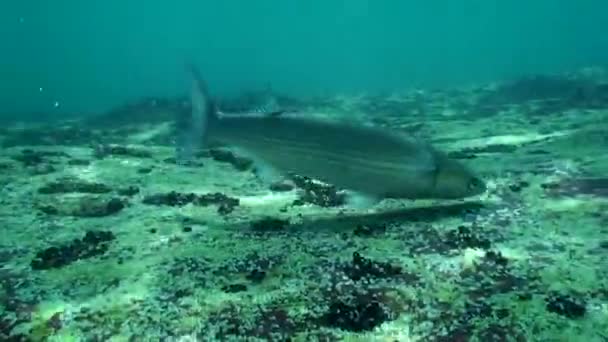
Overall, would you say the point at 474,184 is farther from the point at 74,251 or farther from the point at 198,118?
the point at 74,251

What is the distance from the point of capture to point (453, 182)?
883 centimetres

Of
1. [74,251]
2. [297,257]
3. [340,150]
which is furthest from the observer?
[340,150]

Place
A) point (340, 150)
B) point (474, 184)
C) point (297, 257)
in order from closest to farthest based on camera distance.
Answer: point (297, 257), point (340, 150), point (474, 184)

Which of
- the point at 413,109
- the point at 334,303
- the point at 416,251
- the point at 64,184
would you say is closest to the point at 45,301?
the point at 334,303

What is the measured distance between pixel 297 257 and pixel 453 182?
259cm

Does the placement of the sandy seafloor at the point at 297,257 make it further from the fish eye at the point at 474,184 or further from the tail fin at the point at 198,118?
the tail fin at the point at 198,118

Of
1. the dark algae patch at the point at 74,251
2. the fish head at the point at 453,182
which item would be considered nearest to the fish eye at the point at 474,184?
the fish head at the point at 453,182

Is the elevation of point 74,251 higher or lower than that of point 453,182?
lower

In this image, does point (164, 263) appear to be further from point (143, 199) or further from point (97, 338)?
point (143, 199)

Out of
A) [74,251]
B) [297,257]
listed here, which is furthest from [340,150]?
[74,251]

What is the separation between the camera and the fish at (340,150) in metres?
8.70

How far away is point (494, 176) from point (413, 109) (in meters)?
17.3

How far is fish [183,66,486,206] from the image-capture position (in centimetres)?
870

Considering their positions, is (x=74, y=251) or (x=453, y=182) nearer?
(x=74, y=251)
